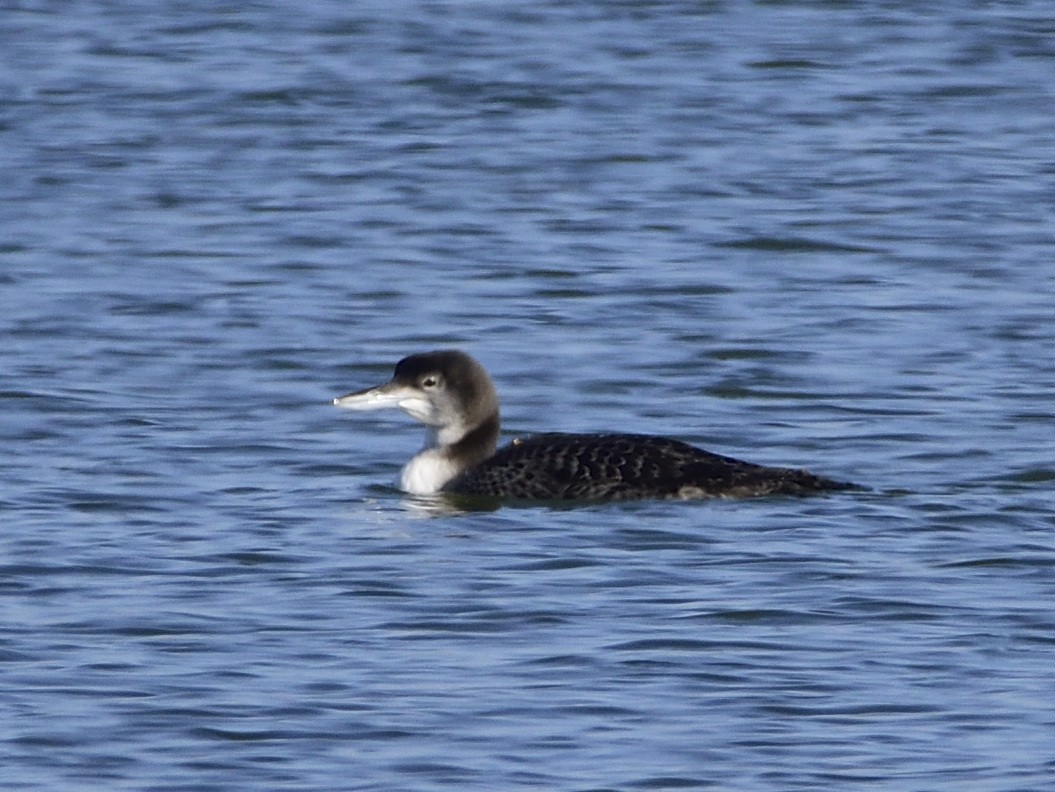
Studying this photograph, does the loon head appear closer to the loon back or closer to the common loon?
the common loon

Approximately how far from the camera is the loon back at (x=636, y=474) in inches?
424

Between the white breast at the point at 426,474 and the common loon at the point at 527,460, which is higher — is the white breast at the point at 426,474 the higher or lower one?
the lower one

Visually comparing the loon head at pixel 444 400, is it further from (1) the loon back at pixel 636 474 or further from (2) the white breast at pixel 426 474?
(1) the loon back at pixel 636 474

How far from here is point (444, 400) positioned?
11.5 m

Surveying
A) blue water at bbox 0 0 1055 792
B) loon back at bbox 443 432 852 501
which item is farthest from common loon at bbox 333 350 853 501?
blue water at bbox 0 0 1055 792

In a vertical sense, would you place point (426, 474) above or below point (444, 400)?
below

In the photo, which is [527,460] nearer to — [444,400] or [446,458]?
[446,458]

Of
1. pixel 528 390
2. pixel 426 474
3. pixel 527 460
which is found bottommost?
pixel 528 390

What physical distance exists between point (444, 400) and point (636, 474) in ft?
3.43

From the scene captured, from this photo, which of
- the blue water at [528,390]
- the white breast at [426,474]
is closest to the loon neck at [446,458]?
the white breast at [426,474]

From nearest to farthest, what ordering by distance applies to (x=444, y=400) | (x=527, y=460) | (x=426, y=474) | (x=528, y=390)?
(x=527, y=460) → (x=426, y=474) → (x=444, y=400) → (x=528, y=390)

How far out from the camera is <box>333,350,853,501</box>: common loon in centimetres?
1081

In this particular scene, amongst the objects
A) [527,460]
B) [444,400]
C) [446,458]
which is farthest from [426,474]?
[527,460]

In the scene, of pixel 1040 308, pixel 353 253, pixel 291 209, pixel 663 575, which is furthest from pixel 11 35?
pixel 663 575
